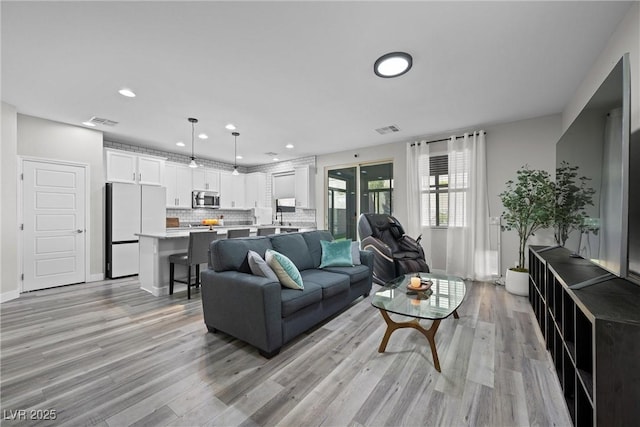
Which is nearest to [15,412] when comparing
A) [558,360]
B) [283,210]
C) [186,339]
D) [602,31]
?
[186,339]

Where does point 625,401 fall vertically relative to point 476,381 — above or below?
above

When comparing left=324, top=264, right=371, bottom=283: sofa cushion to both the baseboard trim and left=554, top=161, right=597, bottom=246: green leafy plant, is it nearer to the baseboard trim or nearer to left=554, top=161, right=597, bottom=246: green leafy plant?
left=554, top=161, right=597, bottom=246: green leafy plant

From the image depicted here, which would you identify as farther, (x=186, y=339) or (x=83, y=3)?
(x=186, y=339)

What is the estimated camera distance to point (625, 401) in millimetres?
1044

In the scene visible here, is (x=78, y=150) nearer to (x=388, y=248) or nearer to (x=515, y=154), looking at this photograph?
(x=388, y=248)

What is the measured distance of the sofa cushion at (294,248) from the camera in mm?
2982

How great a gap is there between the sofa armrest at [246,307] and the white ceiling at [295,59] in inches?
78.3

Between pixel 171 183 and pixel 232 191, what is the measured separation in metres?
1.55

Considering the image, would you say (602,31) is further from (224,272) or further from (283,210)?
(283,210)

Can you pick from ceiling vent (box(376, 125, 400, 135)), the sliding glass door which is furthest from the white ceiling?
the sliding glass door

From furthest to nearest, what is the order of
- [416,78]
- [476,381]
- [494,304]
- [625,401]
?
[494,304] → [416,78] → [476,381] → [625,401]

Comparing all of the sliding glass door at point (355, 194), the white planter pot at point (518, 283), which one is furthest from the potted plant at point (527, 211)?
the sliding glass door at point (355, 194)

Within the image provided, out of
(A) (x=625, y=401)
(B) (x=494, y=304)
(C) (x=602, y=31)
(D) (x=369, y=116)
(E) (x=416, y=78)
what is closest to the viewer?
(A) (x=625, y=401)

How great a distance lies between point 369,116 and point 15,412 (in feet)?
14.0
